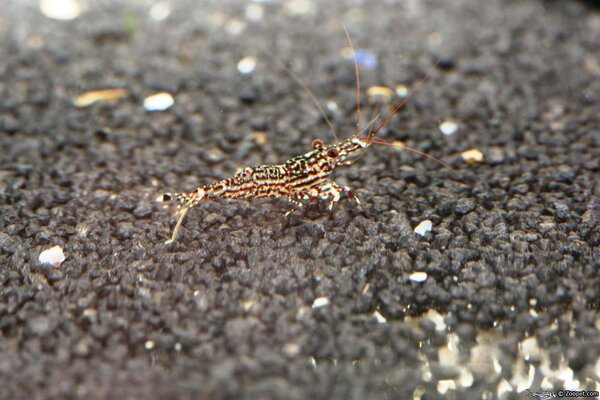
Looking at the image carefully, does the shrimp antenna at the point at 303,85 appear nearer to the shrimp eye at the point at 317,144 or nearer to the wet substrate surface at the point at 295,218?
the wet substrate surface at the point at 295,218

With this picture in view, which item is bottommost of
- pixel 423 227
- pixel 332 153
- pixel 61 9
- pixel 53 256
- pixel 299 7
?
pixel 61 9

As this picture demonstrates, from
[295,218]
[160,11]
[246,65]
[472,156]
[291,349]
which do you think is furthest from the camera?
[160,11]

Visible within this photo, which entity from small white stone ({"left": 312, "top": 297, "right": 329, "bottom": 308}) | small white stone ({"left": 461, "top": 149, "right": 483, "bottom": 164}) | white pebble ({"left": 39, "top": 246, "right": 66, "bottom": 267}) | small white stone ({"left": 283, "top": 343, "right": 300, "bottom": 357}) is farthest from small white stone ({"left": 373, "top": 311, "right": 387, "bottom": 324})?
white pebble ({"left": 39, "top": 246, "right": 66, "bottom": 267})

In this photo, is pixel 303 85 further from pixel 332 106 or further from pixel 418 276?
pixel 418 276

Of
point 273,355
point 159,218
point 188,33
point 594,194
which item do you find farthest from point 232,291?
point 188,33

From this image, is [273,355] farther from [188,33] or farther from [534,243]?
[188,33]

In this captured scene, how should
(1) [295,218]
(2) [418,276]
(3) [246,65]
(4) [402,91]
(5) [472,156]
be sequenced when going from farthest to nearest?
1. (3) [246,65]
2. (4) [402,91]
3. (5) [472,156]
4. (1) [295,218]
5. (2) [418,276]

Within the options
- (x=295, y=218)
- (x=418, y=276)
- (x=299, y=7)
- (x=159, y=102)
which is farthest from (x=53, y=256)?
(x=299, y=7)

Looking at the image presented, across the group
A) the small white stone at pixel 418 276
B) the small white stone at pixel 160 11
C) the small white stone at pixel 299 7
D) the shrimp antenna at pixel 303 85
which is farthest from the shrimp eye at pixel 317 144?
the small white stone at pixel 160 11
